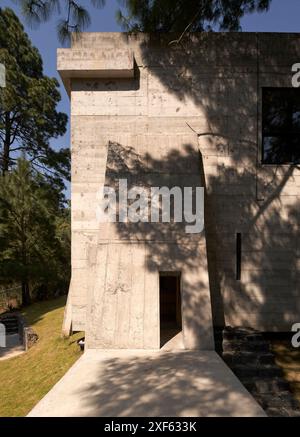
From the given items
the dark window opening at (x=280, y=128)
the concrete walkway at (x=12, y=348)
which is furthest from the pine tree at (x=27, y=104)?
the dark window opening at (x=280, y=128)

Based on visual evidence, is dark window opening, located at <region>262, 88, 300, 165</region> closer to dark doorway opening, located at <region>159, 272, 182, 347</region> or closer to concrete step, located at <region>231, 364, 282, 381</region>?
dark doorway opening, located at <region>159, 272, 182, 347</region>

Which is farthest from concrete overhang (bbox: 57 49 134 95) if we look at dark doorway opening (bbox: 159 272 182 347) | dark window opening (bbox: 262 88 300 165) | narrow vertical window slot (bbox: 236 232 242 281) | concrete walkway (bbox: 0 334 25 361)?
concrete walkway (bbox: 0 334 25 361)

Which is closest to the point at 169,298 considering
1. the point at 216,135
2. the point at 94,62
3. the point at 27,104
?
the point at 216,135

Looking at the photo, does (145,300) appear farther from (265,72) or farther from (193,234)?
(265,72)

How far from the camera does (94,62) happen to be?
8.27m

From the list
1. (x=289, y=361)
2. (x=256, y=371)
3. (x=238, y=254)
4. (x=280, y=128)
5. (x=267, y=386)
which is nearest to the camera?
(x=267, y=386)

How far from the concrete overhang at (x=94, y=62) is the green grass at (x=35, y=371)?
9387 millimetres

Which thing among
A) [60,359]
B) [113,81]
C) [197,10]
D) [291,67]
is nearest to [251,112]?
[291,67]

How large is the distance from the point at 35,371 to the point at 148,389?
5.87 m

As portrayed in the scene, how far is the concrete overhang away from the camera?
8.23 metres

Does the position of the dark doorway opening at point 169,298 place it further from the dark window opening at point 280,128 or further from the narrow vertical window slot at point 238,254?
the dark window opening at point 280,128

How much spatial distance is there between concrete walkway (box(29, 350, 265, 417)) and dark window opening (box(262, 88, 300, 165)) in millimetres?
7004

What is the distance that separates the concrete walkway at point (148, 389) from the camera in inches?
148

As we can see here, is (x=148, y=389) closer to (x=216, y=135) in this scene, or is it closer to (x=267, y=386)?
(x=267, y=386)
